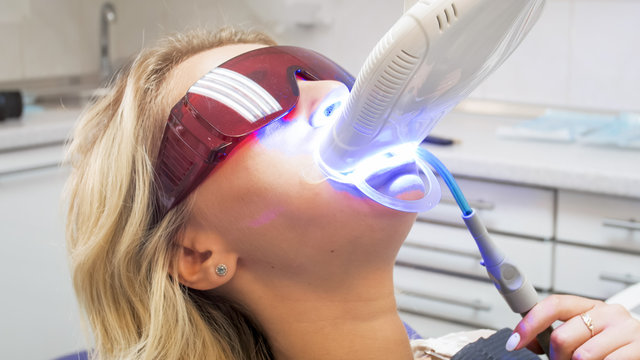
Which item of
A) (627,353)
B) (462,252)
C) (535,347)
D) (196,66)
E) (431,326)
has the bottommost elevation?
(431,326)

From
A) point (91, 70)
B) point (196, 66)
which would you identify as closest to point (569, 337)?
point (196, 66)

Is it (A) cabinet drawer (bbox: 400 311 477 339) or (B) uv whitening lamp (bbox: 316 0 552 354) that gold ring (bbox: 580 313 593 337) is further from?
(A) cabinet drawer (bbox: 400 311 477 339)

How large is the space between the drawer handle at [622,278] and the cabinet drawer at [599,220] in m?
0.07

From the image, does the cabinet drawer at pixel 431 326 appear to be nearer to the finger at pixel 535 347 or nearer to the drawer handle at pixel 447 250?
the drawer handle at pixel 447 250

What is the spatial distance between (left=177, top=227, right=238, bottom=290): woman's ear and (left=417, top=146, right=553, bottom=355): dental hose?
0.28 meters

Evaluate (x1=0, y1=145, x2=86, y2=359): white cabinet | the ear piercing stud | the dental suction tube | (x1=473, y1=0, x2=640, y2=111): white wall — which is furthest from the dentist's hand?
(x1=473, y1=0, x2=640, y2=111): white wall

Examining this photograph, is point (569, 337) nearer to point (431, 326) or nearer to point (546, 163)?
point (546, 163)

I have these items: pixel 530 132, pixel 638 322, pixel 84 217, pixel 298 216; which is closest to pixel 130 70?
pixel 84 217

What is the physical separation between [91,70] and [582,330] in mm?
2725

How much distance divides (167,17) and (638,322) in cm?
256

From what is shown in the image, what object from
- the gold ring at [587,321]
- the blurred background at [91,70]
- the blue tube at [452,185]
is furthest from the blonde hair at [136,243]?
the blurred background at [91,70]

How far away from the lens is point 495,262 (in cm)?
89

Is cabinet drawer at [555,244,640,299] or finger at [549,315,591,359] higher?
finger at [549,315,591,359]

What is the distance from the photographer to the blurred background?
7.19ft
